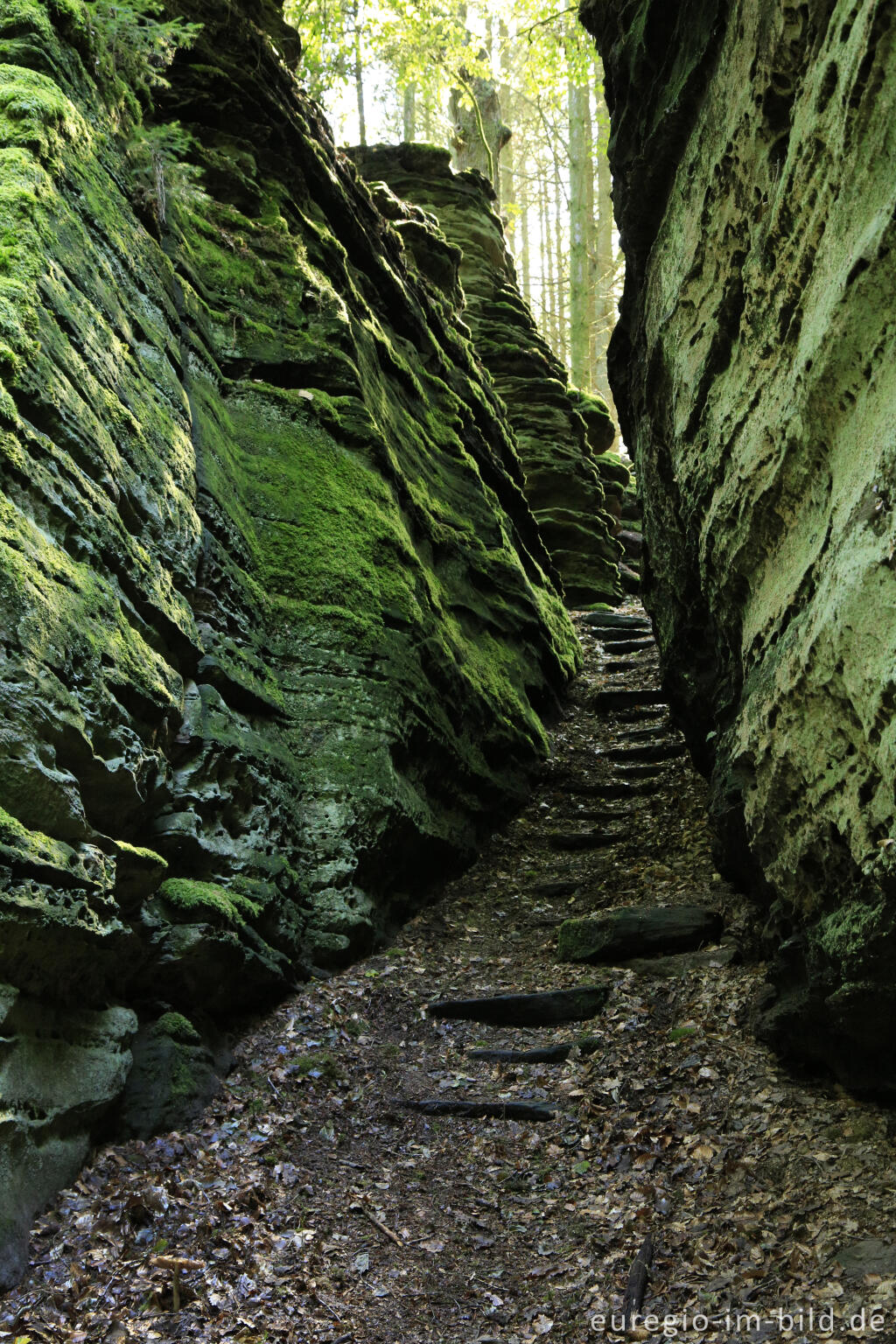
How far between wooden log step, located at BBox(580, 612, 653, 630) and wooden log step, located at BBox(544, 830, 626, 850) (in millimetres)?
7994

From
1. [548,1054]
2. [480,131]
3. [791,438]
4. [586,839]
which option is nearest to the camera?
[791,438]

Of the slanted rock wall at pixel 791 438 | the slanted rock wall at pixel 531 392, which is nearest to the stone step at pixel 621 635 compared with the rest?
the slanted rock wall at pixel 531 392

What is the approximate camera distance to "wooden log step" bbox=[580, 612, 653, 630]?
17609mm

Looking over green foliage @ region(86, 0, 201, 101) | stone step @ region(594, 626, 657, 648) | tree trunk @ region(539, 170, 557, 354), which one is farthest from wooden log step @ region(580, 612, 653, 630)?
tree trunk @ region(539, 170, 557, 354)

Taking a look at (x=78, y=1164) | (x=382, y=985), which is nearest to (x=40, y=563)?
(x=78, y=1164)

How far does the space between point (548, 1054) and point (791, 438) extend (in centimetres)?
426

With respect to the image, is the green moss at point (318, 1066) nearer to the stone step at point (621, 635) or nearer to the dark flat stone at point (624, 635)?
the dark flat stone at point (624, 635)

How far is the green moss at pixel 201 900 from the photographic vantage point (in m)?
5.45

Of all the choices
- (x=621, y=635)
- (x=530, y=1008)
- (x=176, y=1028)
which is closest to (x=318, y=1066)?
(x=176, y=1028)

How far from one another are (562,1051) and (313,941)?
80.8 inches

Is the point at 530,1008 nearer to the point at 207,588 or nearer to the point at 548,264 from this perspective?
the point at 207,588

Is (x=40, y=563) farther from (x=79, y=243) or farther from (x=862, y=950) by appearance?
(x=862, y=950)

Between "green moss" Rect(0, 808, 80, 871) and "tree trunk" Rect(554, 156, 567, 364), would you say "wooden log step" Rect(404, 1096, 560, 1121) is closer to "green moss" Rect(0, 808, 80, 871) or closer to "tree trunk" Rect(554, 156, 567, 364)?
"green moss" Rect(0, 808, 80, 871)

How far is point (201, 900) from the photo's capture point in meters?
5.54
